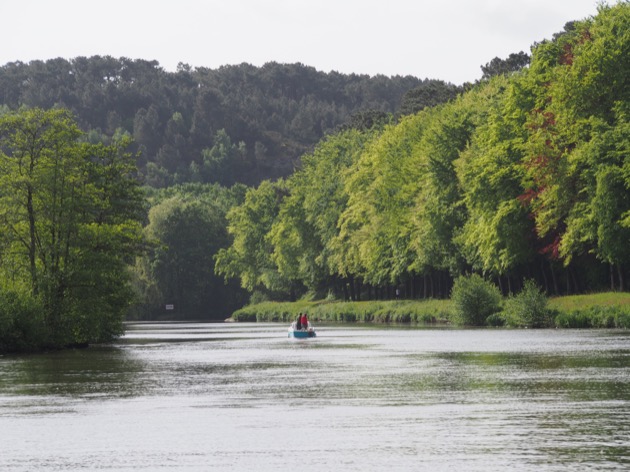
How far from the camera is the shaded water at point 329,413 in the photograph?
1981 centimetres

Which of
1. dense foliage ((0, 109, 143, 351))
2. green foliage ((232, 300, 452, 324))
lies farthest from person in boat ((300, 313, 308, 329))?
green foliage ((232, 300, 452, 324))

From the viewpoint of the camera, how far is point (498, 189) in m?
88.5

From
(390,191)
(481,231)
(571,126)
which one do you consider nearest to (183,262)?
(390,191)

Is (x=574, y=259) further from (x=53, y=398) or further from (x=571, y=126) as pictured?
(x=53, y=398)

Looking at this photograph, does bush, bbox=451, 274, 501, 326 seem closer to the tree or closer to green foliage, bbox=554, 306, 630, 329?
green foliage, bbox=554, 306, 630, 329

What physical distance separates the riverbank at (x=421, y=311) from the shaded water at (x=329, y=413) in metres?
25.6

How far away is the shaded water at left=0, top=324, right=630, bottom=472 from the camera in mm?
19812

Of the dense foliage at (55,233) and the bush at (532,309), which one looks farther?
the bush at (532,309)

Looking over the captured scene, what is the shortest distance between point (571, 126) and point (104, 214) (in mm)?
28645

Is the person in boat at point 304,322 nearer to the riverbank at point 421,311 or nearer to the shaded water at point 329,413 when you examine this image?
the riverbank at point 421,311

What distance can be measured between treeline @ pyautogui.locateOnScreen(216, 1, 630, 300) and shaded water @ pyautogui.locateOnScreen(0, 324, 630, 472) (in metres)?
31.1

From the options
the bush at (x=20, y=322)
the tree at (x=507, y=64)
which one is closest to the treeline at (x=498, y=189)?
the tree at (x=507, y=64)

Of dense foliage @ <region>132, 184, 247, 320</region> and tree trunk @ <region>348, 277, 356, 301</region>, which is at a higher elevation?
dense foliage @ <region>132, 184, 247, 320</region>

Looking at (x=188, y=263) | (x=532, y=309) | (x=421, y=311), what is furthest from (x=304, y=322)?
(x=188, y=263)
